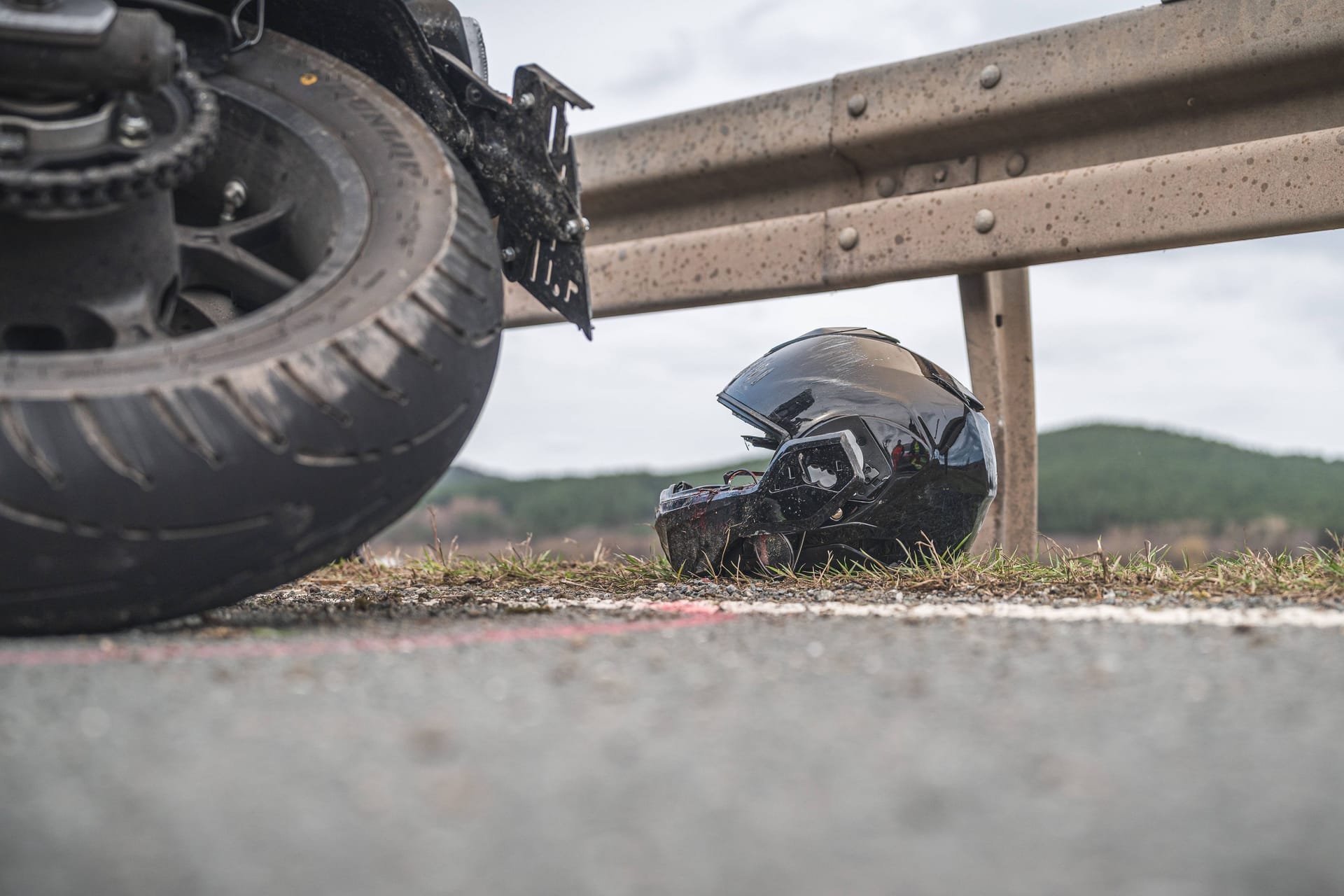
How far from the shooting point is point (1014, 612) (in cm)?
253

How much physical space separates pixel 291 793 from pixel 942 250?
175 inches

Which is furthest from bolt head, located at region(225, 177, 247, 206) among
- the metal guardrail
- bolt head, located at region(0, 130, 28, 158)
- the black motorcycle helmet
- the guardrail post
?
the guardrail post

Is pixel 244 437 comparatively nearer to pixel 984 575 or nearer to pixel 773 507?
pixel 773 507

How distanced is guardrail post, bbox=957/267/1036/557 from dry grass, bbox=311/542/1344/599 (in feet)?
3.67

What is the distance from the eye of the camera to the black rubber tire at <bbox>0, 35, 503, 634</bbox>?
1.91m

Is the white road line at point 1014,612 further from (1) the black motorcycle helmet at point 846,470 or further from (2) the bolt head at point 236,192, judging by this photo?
(2) the bolt head at point 236,192

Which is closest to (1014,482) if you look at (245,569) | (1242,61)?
(1242,61)

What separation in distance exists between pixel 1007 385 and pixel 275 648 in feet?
14.2

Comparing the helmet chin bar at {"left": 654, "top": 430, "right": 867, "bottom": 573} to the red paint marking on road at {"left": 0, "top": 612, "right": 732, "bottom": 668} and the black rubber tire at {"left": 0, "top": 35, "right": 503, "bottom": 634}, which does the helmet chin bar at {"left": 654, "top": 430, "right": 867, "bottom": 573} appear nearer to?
the black rubber tire at {"left": 0, "top": 35, "right": 503, "bottom": 634}

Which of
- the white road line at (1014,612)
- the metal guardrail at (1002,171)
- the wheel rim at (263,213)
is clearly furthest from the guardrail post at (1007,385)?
the wheel rim at (263,213)

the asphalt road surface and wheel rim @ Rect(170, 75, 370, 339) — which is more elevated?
wheel rim @ Rect(170, 75, 370, 339)

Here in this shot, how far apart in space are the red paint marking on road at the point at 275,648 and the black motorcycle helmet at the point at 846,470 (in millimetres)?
1690

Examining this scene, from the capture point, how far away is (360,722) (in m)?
1.29

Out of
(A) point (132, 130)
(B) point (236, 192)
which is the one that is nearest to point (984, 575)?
(B) point (236, 192)
